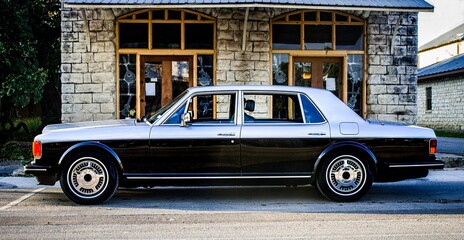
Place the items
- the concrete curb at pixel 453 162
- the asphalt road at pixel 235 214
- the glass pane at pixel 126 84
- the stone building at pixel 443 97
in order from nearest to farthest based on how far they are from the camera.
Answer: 1. the asphalt road at pixel 235 214
2. the concrete curb at pixel 453 162
3. the glass pane at pixel 126 84
4. the stone building at pixel 443 97

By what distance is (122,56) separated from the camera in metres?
13.6

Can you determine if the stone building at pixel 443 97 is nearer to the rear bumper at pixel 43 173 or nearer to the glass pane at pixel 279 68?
the glass pane at pixel 279 68

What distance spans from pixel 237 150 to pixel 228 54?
655 cm

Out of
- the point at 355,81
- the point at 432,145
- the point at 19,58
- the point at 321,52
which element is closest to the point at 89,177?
the point at 432,145

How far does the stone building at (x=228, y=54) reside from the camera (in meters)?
13.5

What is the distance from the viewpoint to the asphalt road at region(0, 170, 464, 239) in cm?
564

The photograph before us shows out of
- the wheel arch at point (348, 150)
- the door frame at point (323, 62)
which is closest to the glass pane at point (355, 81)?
the door frame at point (323, 62)

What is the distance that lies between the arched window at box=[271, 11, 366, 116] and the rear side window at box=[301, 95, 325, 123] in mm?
6257

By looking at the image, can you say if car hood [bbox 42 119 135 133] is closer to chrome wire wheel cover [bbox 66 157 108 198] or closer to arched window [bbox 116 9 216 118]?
chrome wire wheel cover [bbox 66 157 108 198]

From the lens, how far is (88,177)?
729 cm

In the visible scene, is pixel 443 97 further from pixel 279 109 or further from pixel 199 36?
pixel 279 109

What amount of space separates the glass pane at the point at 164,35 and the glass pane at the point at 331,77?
382cm

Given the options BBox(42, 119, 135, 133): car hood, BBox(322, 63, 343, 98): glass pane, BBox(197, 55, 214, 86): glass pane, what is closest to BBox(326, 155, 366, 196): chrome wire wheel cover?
BBox(42, 119, 135, 133): car hood

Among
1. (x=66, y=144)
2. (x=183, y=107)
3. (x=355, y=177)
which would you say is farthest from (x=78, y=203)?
(x=355, y=177)
